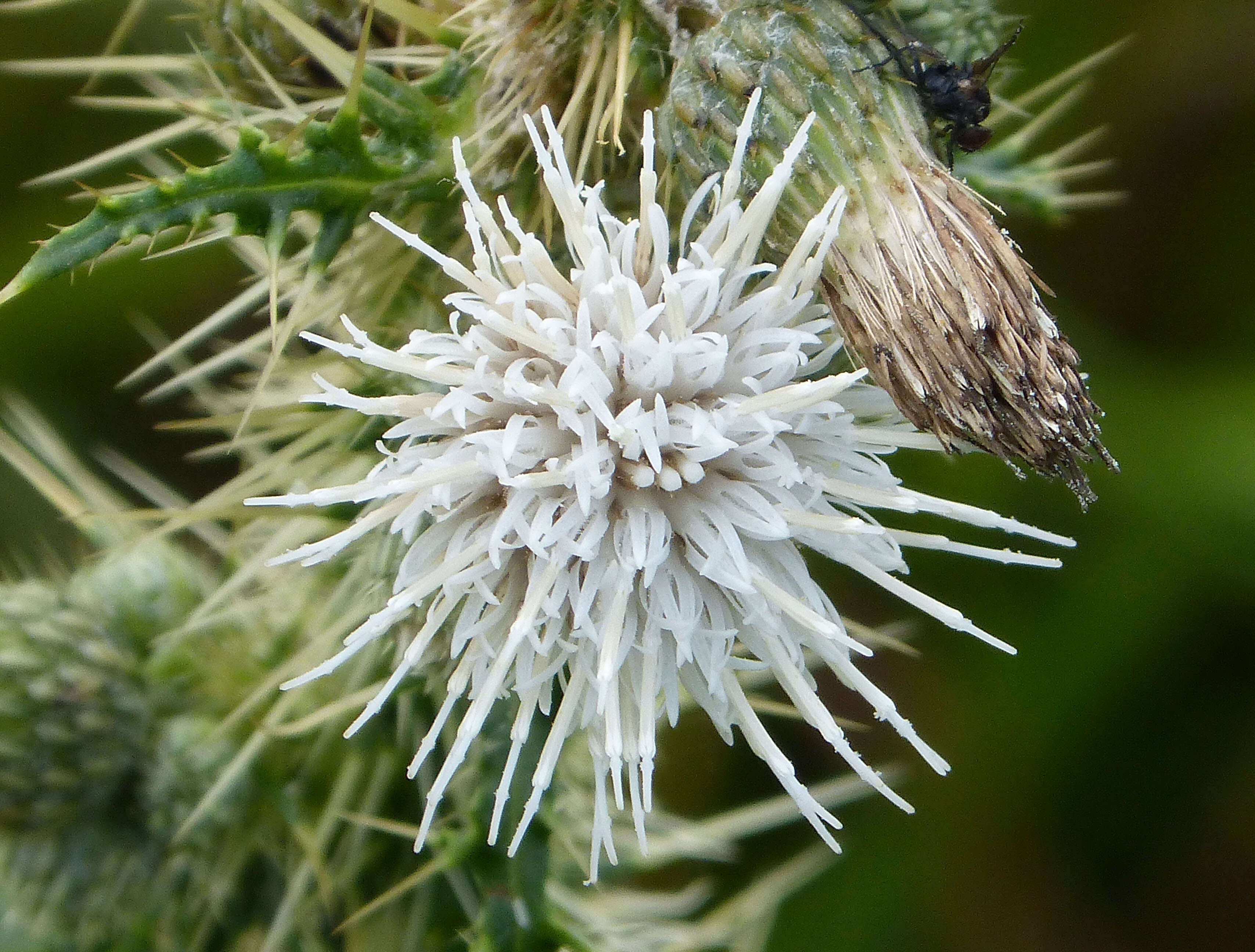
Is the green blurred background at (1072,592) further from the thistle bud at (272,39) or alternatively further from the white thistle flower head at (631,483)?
the white thistle flower head at (631,483)

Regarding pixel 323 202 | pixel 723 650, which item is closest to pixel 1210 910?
pixel 723 650

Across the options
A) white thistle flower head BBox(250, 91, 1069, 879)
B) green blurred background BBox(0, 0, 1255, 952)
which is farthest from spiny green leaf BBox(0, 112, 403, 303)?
green blurred background BBox(0, 0, 1255, 952)

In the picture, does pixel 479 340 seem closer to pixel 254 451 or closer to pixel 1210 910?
pixel 254 451

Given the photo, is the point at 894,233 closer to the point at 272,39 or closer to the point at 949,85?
the point at 949,85

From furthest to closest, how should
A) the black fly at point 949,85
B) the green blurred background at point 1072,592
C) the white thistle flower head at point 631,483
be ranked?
the green blurred background at point 1072,592 < the black fly at point 949,85 < the white thistle flower head at point 631,483

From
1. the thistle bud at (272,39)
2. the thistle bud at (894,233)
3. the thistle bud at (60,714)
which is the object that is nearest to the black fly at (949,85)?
the thistle bud at (894,233)

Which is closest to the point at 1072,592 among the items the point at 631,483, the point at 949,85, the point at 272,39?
the point at 949,85

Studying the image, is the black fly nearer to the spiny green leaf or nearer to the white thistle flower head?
the white thistle flower head
